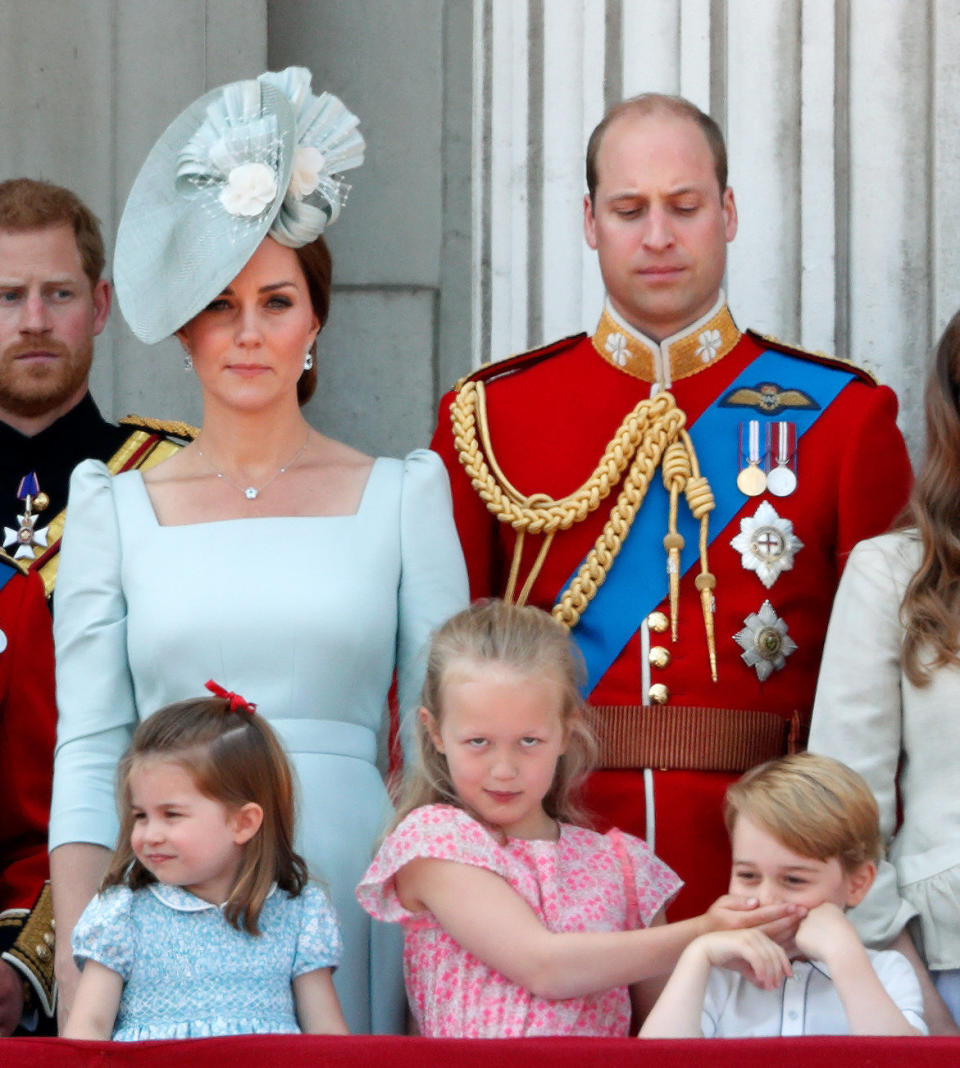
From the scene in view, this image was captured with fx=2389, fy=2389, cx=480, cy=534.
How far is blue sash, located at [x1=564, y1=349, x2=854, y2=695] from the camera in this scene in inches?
132

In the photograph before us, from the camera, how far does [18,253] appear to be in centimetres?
399

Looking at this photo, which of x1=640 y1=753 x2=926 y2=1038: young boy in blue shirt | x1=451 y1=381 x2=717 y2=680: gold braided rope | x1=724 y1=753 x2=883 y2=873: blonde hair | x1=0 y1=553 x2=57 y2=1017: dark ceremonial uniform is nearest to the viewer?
x1=640 y1=753 x2=926 y2=1038: young boy in blue shirt

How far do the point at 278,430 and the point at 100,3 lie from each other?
158 centimetres

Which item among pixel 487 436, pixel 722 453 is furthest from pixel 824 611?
pixel 487 436

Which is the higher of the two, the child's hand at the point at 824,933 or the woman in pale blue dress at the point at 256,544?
the woman in pale blue dress at the point at 256,544

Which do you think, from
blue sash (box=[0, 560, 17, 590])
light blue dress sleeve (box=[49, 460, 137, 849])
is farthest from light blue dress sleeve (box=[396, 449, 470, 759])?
blue sash (box=[0, 560, 17, 590])

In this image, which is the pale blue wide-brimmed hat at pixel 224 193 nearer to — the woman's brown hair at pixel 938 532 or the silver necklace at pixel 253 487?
the silver necklace at pixel 253 487

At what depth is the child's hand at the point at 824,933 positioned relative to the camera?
2.65 meters

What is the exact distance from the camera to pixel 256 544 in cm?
311

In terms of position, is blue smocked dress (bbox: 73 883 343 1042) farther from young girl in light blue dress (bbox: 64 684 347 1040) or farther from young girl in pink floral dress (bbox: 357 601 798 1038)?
young girl in pink floral dress (bbox: 357 601 798 1038)

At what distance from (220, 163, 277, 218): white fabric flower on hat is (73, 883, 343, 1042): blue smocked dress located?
92cm

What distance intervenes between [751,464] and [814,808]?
78 centimetres

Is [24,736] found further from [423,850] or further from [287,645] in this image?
[423,850]

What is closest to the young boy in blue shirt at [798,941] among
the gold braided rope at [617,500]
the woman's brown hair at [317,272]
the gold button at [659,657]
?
the gold button at [659,657]
